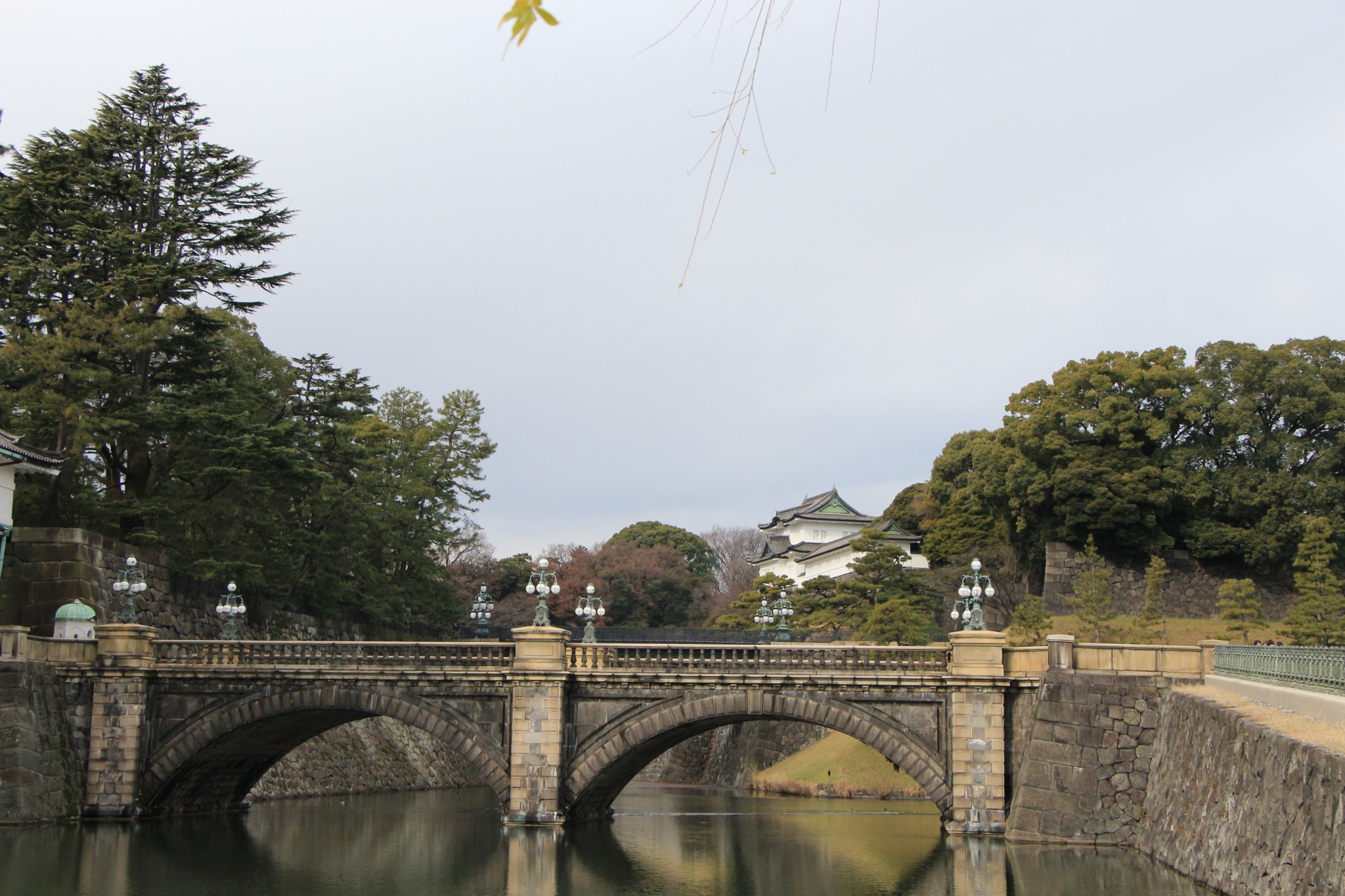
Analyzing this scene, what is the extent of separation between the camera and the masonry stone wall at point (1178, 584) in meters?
55.7

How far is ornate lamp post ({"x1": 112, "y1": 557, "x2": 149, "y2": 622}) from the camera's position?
1364 inches

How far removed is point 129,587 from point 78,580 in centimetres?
234

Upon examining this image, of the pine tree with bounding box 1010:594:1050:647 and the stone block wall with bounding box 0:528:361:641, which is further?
the pine tree with bounding box 1010:594:1050:647

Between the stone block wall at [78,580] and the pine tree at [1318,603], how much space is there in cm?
3697

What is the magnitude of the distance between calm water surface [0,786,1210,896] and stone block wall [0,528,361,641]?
22.7ft

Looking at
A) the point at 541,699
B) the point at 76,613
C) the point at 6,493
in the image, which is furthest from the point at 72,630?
the point at 541,699

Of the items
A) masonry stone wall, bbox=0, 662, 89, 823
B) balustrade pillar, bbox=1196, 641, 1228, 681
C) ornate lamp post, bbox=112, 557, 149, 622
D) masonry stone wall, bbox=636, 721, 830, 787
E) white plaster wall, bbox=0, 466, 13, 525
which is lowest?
masonry stone wall, bbox=636, 721, 830, 787

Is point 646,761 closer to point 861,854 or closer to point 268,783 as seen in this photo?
point 861,854

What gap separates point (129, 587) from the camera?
35.2m

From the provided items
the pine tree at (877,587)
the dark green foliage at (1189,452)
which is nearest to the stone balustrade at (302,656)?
the pine tree at (877,587)

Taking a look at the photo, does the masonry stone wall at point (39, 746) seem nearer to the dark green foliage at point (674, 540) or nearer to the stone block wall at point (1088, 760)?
the stone block wall at point (1088, 760)

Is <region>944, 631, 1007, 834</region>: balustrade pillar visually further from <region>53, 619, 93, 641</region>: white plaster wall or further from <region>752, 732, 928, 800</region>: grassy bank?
<region>53, 619, 93, 641</region>: white plaster wall

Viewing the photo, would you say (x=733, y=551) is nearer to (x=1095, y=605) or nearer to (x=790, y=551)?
(x=790, y=551)

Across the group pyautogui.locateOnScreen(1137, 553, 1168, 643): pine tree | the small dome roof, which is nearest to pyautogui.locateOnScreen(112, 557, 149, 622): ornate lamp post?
the small dome roof
